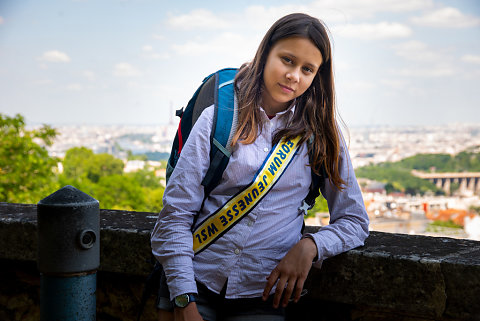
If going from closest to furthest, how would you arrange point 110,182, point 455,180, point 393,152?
point 110,182, point 455,180, point 393,152

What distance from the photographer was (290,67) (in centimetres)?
155

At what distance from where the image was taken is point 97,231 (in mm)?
1688

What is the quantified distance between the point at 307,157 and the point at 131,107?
98461mm

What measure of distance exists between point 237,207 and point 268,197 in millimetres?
90

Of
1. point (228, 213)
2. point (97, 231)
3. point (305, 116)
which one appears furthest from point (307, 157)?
point (97, 231)

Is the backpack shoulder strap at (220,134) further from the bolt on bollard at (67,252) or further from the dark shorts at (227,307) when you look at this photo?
the bolt on bollard at (67,252)

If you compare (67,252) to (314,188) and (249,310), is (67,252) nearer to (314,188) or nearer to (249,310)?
(249,310)

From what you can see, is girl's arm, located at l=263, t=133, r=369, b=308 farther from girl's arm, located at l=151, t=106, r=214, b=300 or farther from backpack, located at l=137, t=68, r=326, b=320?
girl's arm, located at l=151, t=106, r=214, b=300

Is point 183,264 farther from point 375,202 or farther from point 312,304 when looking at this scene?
point 375,202

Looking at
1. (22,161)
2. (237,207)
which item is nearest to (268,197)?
(237,207)

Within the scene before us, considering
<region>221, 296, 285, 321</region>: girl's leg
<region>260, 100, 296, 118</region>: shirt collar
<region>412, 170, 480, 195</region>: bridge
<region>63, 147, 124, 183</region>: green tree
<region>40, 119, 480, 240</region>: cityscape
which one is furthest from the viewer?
<region>412, 170, 480, 195</region>: bridge

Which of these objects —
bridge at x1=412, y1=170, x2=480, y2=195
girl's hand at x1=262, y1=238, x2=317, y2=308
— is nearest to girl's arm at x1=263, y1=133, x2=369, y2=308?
girl's hand at x1=262, y1=238, x2=317, y2=308

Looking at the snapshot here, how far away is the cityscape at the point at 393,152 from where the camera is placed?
5372cm

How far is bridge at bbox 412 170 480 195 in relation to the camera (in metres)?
65.9
